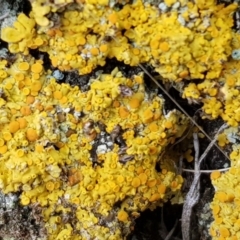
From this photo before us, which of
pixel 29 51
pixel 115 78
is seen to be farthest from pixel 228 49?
pixel 29 51

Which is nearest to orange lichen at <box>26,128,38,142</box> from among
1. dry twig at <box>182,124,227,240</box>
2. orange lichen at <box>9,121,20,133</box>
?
orange lichen at <box>9,121,20,133</box>

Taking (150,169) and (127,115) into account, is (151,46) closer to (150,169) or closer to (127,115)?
(127,115)

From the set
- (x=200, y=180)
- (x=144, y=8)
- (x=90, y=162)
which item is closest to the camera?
(x=144, y=8)

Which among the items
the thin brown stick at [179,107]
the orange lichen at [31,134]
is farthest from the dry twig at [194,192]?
the orange lichen at [31,134]

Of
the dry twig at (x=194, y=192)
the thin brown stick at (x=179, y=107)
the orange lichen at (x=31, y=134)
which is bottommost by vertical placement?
the dry twig at (x=194, y=192)

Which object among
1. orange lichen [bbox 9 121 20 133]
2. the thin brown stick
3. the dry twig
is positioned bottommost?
the dry twig

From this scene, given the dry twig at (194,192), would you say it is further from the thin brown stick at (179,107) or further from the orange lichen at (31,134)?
the orange lichen at (31,134)

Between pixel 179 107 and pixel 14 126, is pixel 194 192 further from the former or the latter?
pixel 14 126

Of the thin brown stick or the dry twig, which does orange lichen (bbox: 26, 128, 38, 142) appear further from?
the dry twig

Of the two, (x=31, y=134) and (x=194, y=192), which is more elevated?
(x=31, y=134)

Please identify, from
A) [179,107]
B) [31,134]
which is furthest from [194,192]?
[31,134]

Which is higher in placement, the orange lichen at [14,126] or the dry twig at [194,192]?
the orange lichen at [14,126]
